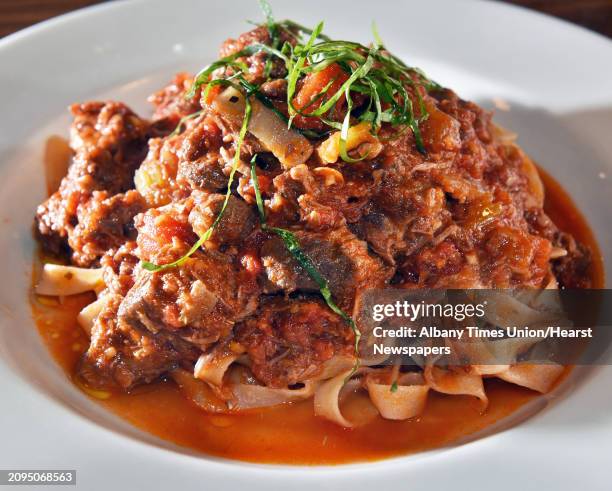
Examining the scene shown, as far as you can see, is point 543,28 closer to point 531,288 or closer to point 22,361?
point 531,288

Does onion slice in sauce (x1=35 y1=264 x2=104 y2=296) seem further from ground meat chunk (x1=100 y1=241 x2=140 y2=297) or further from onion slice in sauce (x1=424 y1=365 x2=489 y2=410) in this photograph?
onion slice in sauce (x1=424 y1=365 x2=489 y2=410)

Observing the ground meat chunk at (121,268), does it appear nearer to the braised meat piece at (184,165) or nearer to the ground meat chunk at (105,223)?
the ground meat chunk at (105,223)

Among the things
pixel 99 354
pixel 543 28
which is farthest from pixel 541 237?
pixel 99 354

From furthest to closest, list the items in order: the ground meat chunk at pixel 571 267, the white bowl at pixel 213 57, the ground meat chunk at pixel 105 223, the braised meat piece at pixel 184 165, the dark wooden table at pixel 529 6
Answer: the dark wooden table at pixel 529 6
the ground meat chunk at pixel 571 267
the ground meat chunk at pixel 105 223
the braised meat piece at pixel 184 165
the white bowl at pixel 213 57

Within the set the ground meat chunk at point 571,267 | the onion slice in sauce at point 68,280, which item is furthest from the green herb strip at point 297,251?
the ground meat chunk at point 571,267

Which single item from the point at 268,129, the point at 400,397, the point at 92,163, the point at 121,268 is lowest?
the point at 400,397

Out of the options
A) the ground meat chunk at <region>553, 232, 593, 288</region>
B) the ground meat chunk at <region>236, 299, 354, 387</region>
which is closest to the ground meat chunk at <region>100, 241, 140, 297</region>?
the ground meat chunk at <region>236, 299, 354, 387</region>

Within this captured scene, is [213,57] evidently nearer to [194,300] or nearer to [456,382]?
[194,300]

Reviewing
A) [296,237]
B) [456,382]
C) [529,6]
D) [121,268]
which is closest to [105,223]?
[121,268]
